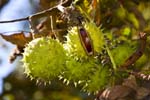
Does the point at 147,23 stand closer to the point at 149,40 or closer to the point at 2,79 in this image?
the point at 149,40

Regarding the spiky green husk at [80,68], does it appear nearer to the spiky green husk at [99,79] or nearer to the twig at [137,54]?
the spiky green husk at [99,79]

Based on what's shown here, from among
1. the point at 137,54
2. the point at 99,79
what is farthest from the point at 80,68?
the point at 137,54

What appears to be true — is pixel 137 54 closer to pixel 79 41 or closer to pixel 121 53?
pixel 121 53

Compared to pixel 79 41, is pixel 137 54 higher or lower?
lower

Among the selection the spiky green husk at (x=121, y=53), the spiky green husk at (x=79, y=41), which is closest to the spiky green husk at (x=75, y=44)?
the spiky green husk at (x=79, y=41)

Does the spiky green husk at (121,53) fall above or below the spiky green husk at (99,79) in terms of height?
above

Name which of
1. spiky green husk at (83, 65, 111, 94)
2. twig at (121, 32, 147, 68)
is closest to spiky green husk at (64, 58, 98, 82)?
spiky green husk at (83, 65, 111, 94)
